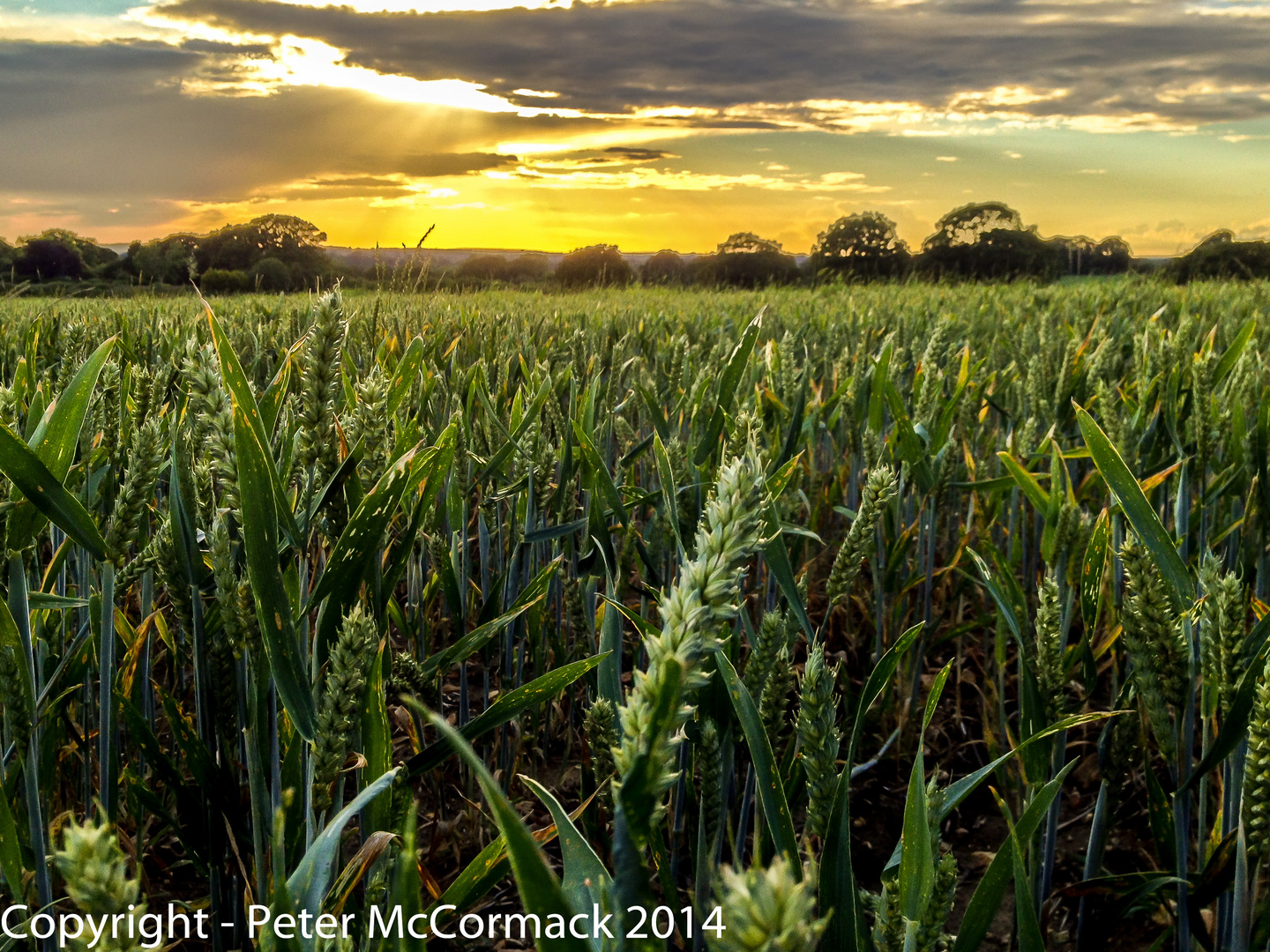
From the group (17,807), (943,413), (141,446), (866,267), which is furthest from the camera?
(866,267)

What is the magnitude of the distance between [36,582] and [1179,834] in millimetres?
1322

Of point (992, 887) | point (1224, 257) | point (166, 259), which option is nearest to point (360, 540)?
point (992, 887)

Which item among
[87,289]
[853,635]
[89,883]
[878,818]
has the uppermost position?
[87,289]

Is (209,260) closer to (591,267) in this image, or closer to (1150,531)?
(591,267)

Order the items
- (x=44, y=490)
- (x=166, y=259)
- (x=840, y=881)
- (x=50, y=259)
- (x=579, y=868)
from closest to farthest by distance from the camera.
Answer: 1. (x=579, y=868)
2. (x=840, y=881)
3. (x=44, y=490)
4. (x=166, y=259)
5. (x=50, y=259)

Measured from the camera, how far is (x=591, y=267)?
1684 cm

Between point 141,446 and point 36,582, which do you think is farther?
point 36,582

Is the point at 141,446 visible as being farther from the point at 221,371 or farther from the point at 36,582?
the point at 36,582

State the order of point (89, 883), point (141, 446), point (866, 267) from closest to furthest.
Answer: point (89, 883) < point (141, 446) < point (866, 267)

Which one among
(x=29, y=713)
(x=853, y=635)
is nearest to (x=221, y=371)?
(x=29, y=713)

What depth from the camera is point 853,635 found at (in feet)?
6.27

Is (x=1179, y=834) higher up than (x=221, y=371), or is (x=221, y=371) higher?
(x=221, y=371)

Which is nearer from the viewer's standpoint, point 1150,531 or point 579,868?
point 579,868

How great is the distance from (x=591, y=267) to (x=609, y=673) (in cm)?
1644
